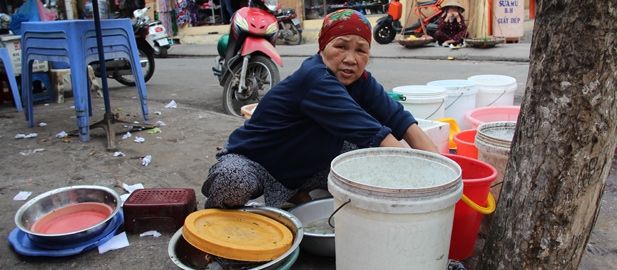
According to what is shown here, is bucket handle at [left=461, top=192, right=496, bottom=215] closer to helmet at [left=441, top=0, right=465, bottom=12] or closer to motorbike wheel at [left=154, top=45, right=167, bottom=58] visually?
helmet at [left=441, top=0, right=465, bottom=12]

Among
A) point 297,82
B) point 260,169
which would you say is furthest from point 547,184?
point 260,169

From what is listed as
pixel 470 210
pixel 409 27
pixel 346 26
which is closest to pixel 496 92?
pixel 470 210

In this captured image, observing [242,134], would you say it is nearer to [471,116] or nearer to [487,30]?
[471,116]

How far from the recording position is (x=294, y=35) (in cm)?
1280

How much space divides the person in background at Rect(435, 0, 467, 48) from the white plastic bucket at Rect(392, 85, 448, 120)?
6.82 meters

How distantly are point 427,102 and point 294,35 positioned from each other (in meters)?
9.90

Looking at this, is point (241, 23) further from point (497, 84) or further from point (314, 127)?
point (314, 127)

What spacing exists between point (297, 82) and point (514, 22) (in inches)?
372

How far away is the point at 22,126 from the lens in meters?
4.42

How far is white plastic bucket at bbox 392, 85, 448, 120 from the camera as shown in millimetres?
3297

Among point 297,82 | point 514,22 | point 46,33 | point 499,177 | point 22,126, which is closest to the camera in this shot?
point 297,82

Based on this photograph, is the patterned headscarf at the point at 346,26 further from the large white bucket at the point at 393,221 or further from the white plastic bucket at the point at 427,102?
the white plastic bucket at the point at 427,102

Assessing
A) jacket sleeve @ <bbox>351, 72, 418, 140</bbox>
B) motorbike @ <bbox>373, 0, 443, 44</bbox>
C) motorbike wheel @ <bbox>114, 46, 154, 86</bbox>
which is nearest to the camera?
jacket sleeve @ <bbox>351, 72, 418, 140</bbox>

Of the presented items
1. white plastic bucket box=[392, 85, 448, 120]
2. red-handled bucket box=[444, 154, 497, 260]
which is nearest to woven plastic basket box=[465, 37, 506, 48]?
white plastic bucket box=[392, 85, 448, 120]
